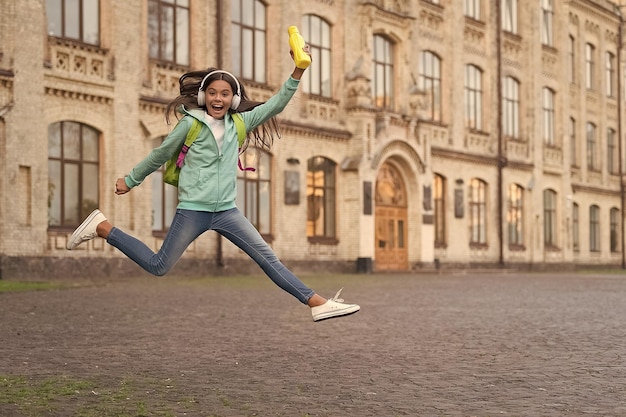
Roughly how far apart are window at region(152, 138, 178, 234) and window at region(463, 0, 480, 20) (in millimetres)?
17050

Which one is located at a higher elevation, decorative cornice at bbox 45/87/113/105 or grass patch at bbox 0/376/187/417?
decorative cornice at bbox 45/87/113/105

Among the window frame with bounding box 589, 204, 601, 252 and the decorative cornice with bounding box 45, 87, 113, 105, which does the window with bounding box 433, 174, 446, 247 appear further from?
the decorative cornice with bounding box 45, 87, 113, 105

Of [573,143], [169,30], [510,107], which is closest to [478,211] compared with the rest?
[510,107]

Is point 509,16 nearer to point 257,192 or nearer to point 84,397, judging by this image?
point 257,192

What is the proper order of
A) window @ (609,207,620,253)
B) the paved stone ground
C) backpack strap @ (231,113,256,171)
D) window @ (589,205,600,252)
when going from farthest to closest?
window @ (609,207,620,253) < window @ (589,205,600,252) < backpack strap @ (231,113,256,171) < the paved stone ground

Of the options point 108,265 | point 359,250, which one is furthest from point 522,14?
point 108,265

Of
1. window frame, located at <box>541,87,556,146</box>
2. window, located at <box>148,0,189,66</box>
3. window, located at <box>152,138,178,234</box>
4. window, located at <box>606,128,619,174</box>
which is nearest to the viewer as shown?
window, located at <box>152,138,178,234</box>

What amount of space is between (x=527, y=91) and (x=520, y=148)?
2528 mm

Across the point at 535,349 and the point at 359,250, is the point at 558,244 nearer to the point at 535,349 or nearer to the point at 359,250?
the point at 359,250

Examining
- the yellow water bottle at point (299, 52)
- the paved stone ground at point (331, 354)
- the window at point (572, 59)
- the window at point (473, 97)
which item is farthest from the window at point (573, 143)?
the yellow water bottle at point (299, 52)

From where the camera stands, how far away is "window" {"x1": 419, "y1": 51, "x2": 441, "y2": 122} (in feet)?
120

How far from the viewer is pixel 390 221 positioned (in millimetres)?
34594

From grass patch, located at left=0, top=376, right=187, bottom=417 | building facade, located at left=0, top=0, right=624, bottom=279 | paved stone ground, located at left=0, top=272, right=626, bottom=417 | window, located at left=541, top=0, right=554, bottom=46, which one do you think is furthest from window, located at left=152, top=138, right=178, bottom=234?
window, located at left=541, top=0, right=554, bottom=46

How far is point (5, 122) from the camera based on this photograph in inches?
891
